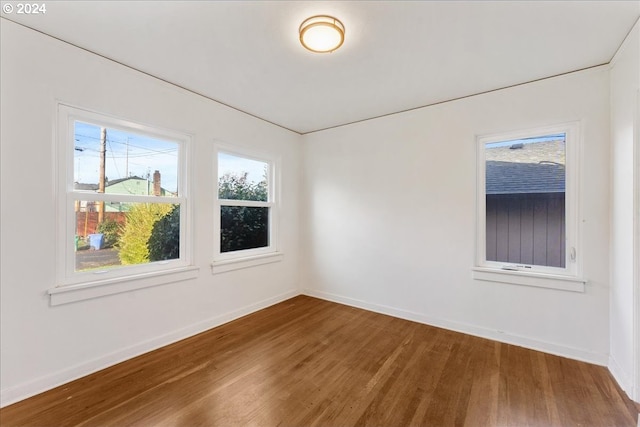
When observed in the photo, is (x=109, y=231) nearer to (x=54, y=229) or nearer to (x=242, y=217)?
(x=54, y=229)

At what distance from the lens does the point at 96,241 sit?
2408mm

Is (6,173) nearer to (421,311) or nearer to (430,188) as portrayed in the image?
(430,188)

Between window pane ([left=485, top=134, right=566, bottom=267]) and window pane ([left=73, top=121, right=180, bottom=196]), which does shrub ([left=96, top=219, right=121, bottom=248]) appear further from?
window pane ([left=485, top=134, right=566, bottom=267])

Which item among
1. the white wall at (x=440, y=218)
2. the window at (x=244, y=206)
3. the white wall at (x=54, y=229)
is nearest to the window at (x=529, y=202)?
the white wall at (x=440, y=218)

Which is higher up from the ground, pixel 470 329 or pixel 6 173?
pixel 6 173

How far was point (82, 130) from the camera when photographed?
2.34m

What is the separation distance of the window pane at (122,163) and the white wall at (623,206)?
13.2 feet

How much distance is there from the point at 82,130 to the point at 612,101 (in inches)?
182

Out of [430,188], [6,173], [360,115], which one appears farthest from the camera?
[360,115]

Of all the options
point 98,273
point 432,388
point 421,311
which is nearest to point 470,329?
point 421,311

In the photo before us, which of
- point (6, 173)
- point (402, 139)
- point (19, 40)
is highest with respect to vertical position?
point (19, 40)

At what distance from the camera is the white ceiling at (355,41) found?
181 cm

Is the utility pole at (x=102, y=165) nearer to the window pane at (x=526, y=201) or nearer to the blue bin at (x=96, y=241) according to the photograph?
the blue bin at (x=96, y=241)

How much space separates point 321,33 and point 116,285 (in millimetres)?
→ 2706
